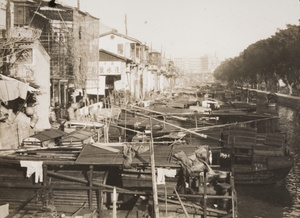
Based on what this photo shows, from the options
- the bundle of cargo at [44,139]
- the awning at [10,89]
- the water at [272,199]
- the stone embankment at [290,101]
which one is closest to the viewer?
the awning at [10,89]

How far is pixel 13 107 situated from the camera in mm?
20812

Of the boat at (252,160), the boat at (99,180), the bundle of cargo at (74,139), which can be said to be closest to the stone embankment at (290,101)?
the boat at (252,160)

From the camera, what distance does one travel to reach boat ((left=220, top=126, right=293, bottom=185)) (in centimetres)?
2117

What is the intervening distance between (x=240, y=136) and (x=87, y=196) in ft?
41.0

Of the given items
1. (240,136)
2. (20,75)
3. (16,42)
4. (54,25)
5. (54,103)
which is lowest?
(240,136)

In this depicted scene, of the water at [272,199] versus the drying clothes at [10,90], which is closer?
the drying clothes at [10,90]

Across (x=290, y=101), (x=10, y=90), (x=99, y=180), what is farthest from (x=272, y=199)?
(x=290, y=101)

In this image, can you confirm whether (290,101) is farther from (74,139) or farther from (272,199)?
(74,139)

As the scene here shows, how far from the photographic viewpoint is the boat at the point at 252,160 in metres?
21.2

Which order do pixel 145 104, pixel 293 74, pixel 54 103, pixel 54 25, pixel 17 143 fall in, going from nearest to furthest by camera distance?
1. pixel 17 143
2. pixel 54 103
3. pixel 54 25
4. pixel 145 104
5. pixel 293 74

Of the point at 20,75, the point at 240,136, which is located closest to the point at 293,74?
the point at 240,136

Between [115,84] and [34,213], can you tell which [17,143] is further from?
[115,84]

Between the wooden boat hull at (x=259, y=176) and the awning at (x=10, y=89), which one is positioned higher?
the awning at (x=10, y=89)

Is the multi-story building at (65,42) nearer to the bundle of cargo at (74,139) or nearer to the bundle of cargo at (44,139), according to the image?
the bundle of cargo at (44,139)
